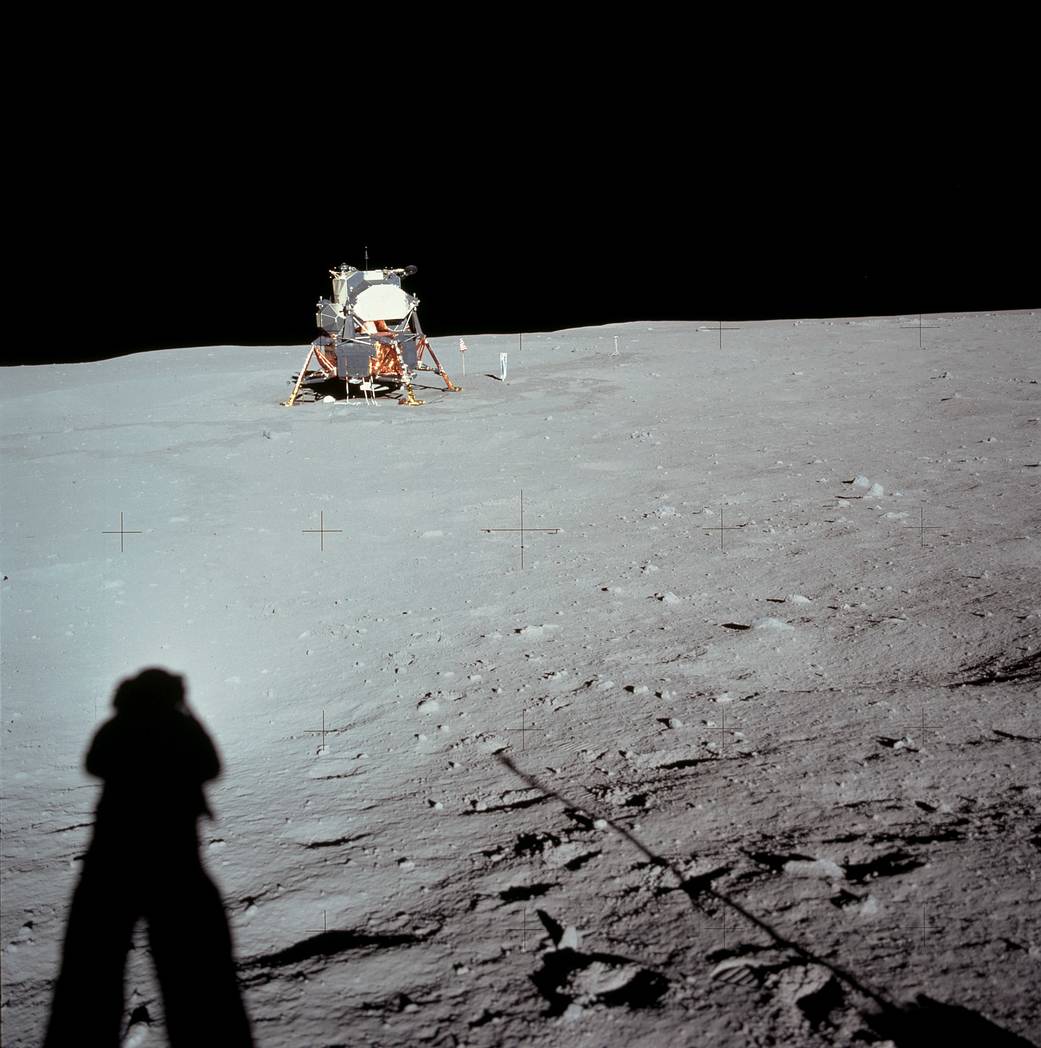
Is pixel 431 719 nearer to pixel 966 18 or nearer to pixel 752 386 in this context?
pixel 752 386

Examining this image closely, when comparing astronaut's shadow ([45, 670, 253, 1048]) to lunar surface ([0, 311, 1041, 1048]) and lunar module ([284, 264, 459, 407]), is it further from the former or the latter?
lunar module ([284, 264, 459, 407])

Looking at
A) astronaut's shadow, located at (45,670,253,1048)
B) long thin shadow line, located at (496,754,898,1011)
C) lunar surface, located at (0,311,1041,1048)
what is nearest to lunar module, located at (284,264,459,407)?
lunar surface, located at (0,311,1041,1048)

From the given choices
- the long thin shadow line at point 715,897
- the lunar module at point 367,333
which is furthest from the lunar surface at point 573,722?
the lunar module at point 367,333

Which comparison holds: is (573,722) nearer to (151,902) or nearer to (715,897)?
(715,897)

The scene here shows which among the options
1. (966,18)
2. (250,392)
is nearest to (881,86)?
(966,18)

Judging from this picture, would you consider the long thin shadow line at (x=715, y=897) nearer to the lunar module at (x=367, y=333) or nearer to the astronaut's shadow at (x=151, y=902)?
the astronaut's shadow at (x=151, y=902)
